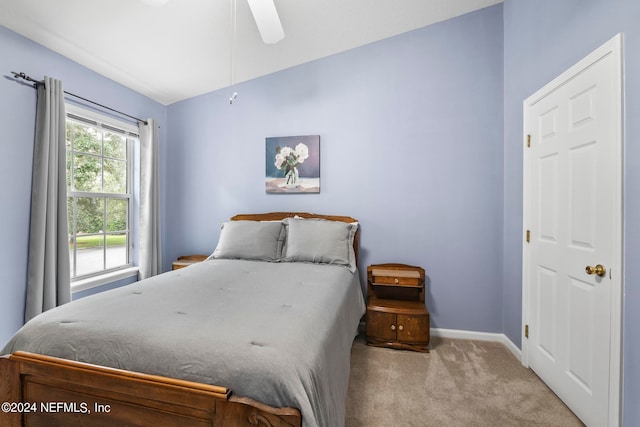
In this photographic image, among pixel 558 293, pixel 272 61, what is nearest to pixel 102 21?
pixel 272 61

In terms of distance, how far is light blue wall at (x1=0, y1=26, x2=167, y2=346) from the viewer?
1.99m

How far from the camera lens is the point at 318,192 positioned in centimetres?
304

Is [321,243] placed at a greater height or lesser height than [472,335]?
greater

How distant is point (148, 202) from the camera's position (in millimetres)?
3146

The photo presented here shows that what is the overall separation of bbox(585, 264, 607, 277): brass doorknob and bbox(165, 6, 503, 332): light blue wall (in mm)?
1136

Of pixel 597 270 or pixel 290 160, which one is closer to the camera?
pixel 597 270

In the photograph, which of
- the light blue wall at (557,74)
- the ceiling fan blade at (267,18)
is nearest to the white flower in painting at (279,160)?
the ceiling fan blade at (267,18)

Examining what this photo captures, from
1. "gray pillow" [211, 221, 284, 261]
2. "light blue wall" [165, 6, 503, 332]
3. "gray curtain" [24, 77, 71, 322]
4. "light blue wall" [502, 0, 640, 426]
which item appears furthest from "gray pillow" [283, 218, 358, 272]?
"gray curtain" [24, 77, 71, 322]

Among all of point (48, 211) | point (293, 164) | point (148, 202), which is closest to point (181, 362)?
point (48, 211)

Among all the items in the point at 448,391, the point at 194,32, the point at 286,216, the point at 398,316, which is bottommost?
the point at 448,391

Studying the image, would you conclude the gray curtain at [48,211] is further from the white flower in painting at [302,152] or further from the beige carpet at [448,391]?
the beige carpet at [448,391]

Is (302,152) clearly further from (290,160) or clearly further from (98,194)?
(98,194)

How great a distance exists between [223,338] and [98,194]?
262 cm

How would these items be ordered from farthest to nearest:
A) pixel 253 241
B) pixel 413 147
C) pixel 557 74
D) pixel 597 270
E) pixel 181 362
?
pixel 413 147, pixel 253 241, pixel 557 74, pixel 597 270, pixel 181 362
